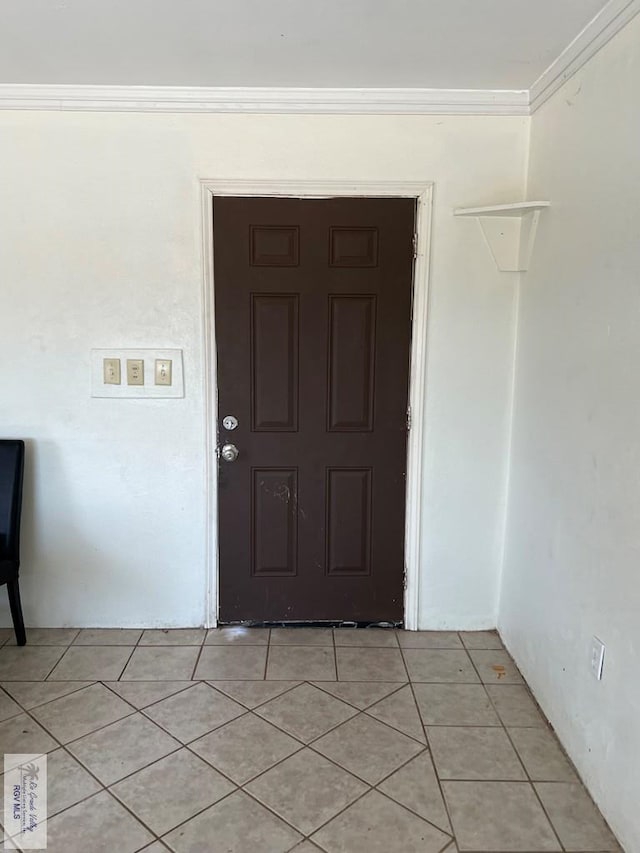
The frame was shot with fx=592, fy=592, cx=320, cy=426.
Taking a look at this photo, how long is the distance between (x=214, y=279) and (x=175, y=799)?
188 centimetres

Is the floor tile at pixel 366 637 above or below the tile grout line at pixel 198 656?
above

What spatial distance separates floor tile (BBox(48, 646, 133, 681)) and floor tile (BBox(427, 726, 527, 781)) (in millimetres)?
1266

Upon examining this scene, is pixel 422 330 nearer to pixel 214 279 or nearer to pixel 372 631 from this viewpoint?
pixel 214 279

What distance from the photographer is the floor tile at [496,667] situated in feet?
7.77

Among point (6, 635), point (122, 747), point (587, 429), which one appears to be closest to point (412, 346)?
point (587, 429)

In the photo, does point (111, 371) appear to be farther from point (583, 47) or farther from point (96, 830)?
point (583, 47)

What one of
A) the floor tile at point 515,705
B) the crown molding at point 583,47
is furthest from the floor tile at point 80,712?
the crown molding at point 583,47

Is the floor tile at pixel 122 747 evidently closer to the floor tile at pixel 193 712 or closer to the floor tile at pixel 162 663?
the floor tile at pixel 193 712

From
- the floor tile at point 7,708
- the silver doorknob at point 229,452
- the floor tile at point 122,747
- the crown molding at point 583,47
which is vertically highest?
the crown molding at point 583,47

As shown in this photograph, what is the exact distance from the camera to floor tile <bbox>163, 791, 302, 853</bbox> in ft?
5.15

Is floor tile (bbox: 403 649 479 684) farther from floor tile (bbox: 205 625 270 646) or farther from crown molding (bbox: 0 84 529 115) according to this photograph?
crown molding (bbox: 0 84 529 115)

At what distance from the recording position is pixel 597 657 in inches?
69.1

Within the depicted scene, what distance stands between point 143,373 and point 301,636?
137 cm

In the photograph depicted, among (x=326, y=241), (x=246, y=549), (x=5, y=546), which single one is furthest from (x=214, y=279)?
(x=5, y=546)
